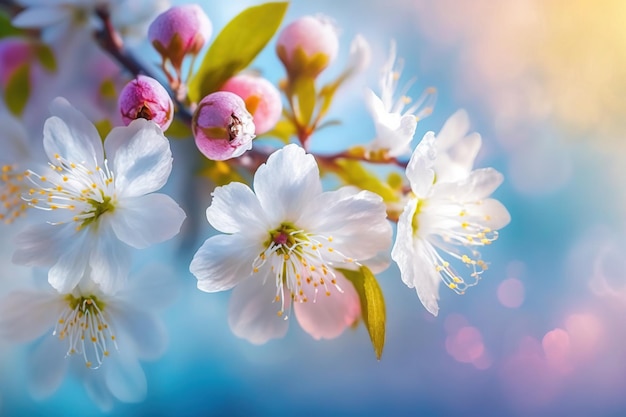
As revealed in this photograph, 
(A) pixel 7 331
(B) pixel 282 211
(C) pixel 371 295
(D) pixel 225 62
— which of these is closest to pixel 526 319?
(C) pixel 371 295

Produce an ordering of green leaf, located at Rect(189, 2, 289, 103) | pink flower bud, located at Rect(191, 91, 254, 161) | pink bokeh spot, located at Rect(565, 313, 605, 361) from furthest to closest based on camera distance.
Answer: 1. pink bokeh spot, located at Rect(565, 313, 605, 361)
2. green leaf, located at Rect(189, 2, 289, 103)
3. pink flower bud, located at Rect(191, 91, 254, 161)

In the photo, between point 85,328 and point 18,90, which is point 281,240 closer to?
point 85,328

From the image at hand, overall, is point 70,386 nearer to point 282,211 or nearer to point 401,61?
point 282,211

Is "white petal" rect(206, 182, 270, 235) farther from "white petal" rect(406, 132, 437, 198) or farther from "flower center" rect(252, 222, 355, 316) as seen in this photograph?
"white petal" rect(406, 132, 437, 198)

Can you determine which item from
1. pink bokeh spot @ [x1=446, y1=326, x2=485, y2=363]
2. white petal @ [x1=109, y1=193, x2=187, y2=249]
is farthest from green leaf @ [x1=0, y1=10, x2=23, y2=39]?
pink bokeh spot @ [x1=446, y1=326, x2=485, y2=363]

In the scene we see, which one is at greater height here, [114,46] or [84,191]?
[114,46]

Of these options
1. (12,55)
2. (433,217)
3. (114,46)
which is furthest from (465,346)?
(12,55)
